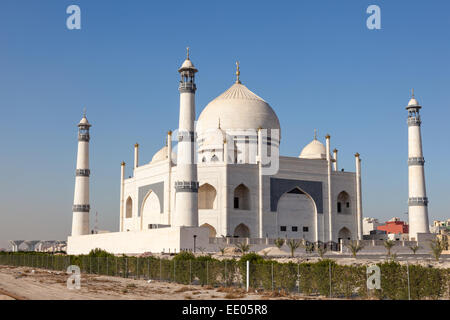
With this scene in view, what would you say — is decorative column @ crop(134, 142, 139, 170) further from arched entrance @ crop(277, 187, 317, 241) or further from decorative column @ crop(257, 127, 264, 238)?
arched entrance @ crop(277, 187, 317, 241)

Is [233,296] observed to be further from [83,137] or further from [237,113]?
[83,137]

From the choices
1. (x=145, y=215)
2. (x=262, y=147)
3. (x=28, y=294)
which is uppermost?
(x=262, y=147)

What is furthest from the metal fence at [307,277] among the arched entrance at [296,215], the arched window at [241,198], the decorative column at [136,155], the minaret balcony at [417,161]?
the minaret balcony at [417,161]

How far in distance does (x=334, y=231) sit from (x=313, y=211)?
2754 mm

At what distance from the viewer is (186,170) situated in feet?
155

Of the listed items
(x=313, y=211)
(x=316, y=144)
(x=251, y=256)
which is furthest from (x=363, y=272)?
(x=316, y=144)

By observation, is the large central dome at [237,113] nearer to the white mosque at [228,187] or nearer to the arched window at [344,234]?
the white mosque at [228,187]

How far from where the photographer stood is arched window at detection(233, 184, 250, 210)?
54.2 metres

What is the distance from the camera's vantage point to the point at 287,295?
2116 centimetres

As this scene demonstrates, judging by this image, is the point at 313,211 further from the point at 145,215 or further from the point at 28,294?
the point at 28,294

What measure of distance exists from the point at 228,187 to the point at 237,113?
9.45 meters

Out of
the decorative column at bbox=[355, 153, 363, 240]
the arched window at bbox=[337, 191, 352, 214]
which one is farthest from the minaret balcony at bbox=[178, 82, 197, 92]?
the arched window at bbox=[337, 191, 352, 214]

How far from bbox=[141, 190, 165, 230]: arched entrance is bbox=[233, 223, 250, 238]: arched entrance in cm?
697

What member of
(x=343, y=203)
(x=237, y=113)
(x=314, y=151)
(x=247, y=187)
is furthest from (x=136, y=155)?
(x=343, y=203)
